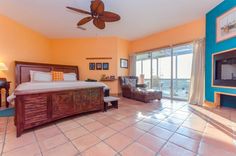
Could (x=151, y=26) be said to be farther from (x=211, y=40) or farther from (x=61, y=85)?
(x=61, y=85)

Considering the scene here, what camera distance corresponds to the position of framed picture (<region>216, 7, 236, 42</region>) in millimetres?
3045

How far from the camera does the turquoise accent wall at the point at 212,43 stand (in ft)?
10.3

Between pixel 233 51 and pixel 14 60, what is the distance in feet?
22.1

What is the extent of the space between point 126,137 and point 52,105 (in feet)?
5.29

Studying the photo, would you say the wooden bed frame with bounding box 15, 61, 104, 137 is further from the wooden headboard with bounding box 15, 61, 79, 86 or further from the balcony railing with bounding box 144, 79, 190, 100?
the balcony railing with bounding box 144, 79, 190, 100

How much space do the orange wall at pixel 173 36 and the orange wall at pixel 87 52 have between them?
1.33m

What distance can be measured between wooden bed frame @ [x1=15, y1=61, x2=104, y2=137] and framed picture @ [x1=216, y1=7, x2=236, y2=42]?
12.1ft

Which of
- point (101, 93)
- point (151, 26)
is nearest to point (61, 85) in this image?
point (101, 93)

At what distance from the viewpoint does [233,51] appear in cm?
303

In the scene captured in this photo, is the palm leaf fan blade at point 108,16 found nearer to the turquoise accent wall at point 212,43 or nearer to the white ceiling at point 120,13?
the white ceiling at point 120,13

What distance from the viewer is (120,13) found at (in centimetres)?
371

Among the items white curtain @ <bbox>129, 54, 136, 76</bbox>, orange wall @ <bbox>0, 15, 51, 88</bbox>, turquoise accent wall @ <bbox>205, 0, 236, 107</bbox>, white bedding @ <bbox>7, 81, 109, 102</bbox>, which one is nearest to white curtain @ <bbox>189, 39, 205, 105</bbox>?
turquoise accent wall @ <bbox>205, 0, 236, 107</bbox>

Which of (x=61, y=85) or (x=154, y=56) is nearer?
(x=61, y=85)

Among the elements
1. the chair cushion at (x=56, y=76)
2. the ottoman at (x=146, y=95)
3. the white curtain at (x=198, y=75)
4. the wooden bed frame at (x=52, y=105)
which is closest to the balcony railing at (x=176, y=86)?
the white curtain at (x=198, y=75)
